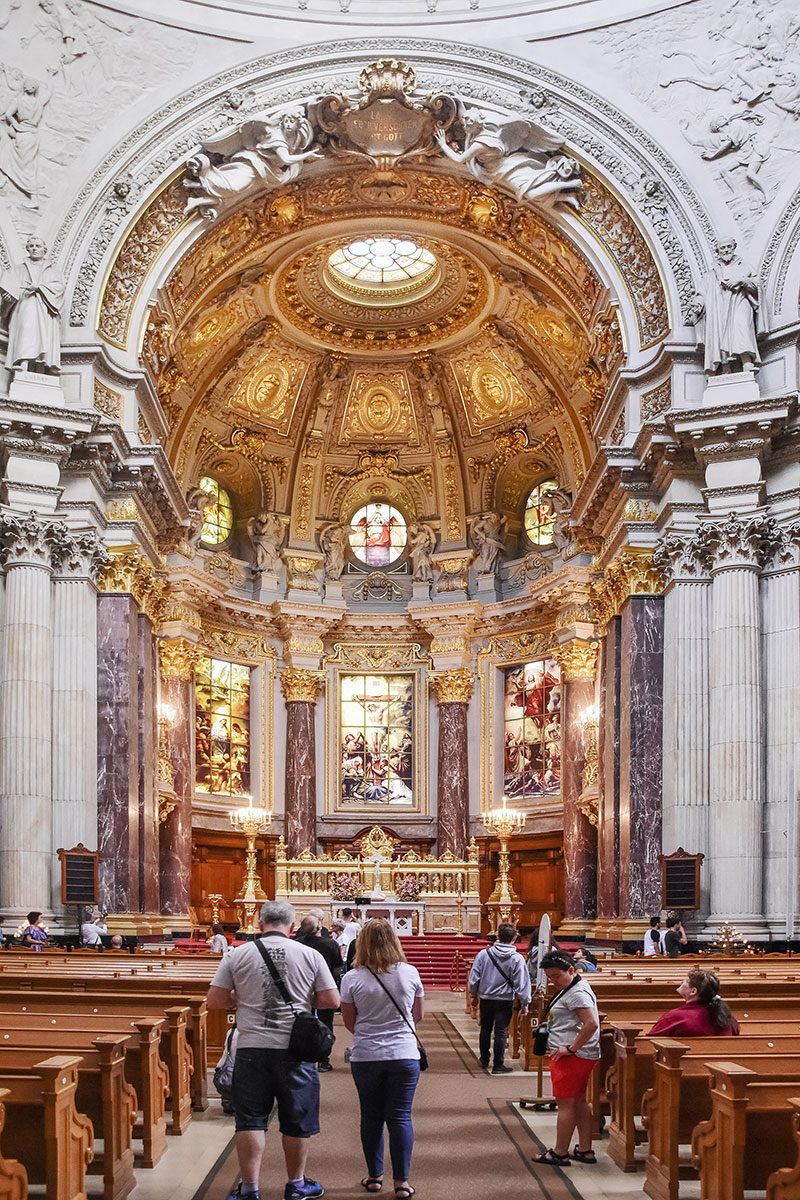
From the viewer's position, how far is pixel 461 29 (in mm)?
25828

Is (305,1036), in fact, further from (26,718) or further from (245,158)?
(245,158)

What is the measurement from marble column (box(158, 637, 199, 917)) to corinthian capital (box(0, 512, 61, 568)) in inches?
311

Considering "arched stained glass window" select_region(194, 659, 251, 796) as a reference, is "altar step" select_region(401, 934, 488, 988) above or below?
below

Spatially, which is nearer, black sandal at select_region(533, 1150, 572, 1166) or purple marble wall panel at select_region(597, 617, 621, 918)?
black sandal at select_region(533, 1150, 572, 1166)

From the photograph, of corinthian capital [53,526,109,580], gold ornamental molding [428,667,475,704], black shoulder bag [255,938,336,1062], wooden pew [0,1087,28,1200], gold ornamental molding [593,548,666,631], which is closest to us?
wooden pew [0,1087,28,1200]

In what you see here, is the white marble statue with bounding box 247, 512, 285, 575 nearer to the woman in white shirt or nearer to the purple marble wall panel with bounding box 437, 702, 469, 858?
the purple marble wall panel with bounding box 437, 702, 469, 858

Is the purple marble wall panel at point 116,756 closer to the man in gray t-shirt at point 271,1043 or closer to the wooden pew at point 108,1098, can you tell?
the wooden pew at point 108,1098

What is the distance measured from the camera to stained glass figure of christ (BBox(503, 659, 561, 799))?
3247 cm

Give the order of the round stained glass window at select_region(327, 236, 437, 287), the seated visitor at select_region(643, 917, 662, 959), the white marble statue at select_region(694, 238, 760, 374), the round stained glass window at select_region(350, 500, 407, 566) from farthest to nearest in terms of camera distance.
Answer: the round stained glass window at select_region(350, 500, 407, 566) → the round stained glass window at select_region(327, 236, 437, 287) → the white marble statue at select_region(694, 238, 760, 374) → the seated visitor at select_region(643, 917, 662, 959)

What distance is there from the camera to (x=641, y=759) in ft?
75.2

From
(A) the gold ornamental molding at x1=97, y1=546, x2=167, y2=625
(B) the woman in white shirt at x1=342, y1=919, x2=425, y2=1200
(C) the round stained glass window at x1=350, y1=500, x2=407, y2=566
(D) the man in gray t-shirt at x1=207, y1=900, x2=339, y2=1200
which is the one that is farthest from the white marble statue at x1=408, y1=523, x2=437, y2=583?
(D) the man in gray t-shirt at x1=207, y1=900, x2=339, y2=1200

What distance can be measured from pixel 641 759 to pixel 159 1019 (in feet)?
48.5

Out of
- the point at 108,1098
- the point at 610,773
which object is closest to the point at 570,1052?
the point at 108,1098

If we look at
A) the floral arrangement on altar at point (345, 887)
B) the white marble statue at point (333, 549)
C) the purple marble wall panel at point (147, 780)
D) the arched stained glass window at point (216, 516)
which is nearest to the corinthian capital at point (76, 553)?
the purple marble wall panel at point (147, 780)
